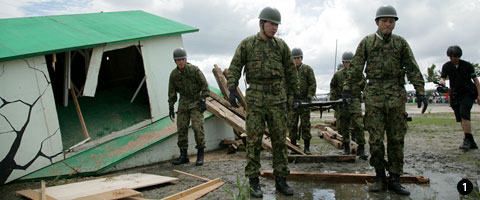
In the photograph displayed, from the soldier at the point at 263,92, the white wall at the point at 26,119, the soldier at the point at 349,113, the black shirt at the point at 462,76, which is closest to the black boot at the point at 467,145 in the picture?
the black shirt at the point at 462,76

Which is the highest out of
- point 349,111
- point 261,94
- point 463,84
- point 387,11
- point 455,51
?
point 387,11

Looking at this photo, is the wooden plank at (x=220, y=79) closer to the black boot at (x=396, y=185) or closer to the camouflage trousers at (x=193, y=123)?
the camouflage trousers at (x=193, y=123)

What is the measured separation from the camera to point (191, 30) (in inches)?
324

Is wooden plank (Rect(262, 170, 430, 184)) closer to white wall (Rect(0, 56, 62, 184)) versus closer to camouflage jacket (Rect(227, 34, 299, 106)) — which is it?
camouflage jacket (Rect(227, 34, 299, 106))

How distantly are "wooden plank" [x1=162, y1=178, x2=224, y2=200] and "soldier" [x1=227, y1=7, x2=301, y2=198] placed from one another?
0.60m

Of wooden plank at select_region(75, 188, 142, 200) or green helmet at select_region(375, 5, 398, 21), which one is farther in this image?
green helmet at select_region(375, 5, 398, 21)

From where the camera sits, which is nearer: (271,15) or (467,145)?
(271,15)

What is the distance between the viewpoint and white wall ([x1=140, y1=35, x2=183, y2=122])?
7.27 m

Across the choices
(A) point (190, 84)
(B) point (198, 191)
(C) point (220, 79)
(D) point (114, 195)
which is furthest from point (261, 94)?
(C) point (220, 79)

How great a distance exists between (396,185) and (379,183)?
20 centimetres

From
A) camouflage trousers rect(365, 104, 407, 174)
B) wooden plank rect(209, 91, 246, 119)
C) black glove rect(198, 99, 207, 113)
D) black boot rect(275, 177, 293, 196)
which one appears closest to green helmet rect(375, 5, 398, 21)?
camouflage trousers rect(365, 104, 407, 174)

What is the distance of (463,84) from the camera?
6426 millimetres

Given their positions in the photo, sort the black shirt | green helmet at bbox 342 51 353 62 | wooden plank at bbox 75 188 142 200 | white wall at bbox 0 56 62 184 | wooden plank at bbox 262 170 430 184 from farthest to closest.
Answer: green helmet at bbox 342 51 353 62 < the black shirt < white wall at bbox 0 56 62 184 < wooden plank at bbox 262 170 430 184 < wooden plank at bbox 75 188 142 200

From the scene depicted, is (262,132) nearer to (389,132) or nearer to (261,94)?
(261,94)
